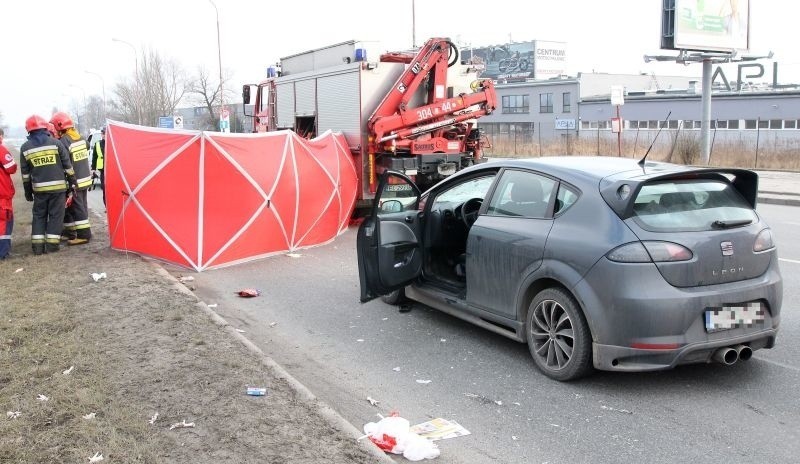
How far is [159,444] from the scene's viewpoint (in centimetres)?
376

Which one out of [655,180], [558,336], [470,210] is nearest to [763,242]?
[655,180]

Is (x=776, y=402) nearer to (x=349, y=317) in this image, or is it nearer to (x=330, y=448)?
(x=330, y=448)

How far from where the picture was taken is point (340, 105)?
1365 centimetres

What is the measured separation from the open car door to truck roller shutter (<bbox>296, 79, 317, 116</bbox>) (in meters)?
8.92

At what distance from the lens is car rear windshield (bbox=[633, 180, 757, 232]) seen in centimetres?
462

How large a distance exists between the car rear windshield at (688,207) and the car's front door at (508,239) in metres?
0.71

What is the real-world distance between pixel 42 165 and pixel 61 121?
1296 millimetres

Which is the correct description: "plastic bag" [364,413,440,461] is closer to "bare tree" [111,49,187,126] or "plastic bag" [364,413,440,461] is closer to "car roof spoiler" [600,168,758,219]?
"car roof spoiler" [600,168,758,219]

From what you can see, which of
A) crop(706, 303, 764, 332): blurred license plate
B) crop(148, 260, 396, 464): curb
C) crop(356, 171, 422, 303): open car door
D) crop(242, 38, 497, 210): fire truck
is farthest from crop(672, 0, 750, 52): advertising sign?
crop(148, 260, 396, 464): curb

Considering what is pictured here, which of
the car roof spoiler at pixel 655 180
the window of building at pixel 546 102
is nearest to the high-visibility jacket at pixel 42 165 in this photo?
the car roof spoiler at pixel 655 180

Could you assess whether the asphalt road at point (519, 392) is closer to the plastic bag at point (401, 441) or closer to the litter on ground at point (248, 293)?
the plastic bag at point (401, 441)

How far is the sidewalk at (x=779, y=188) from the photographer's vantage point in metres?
16.1

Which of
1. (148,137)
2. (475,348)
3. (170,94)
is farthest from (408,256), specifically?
(170,94)

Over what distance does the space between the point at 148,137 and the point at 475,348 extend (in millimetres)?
6310
